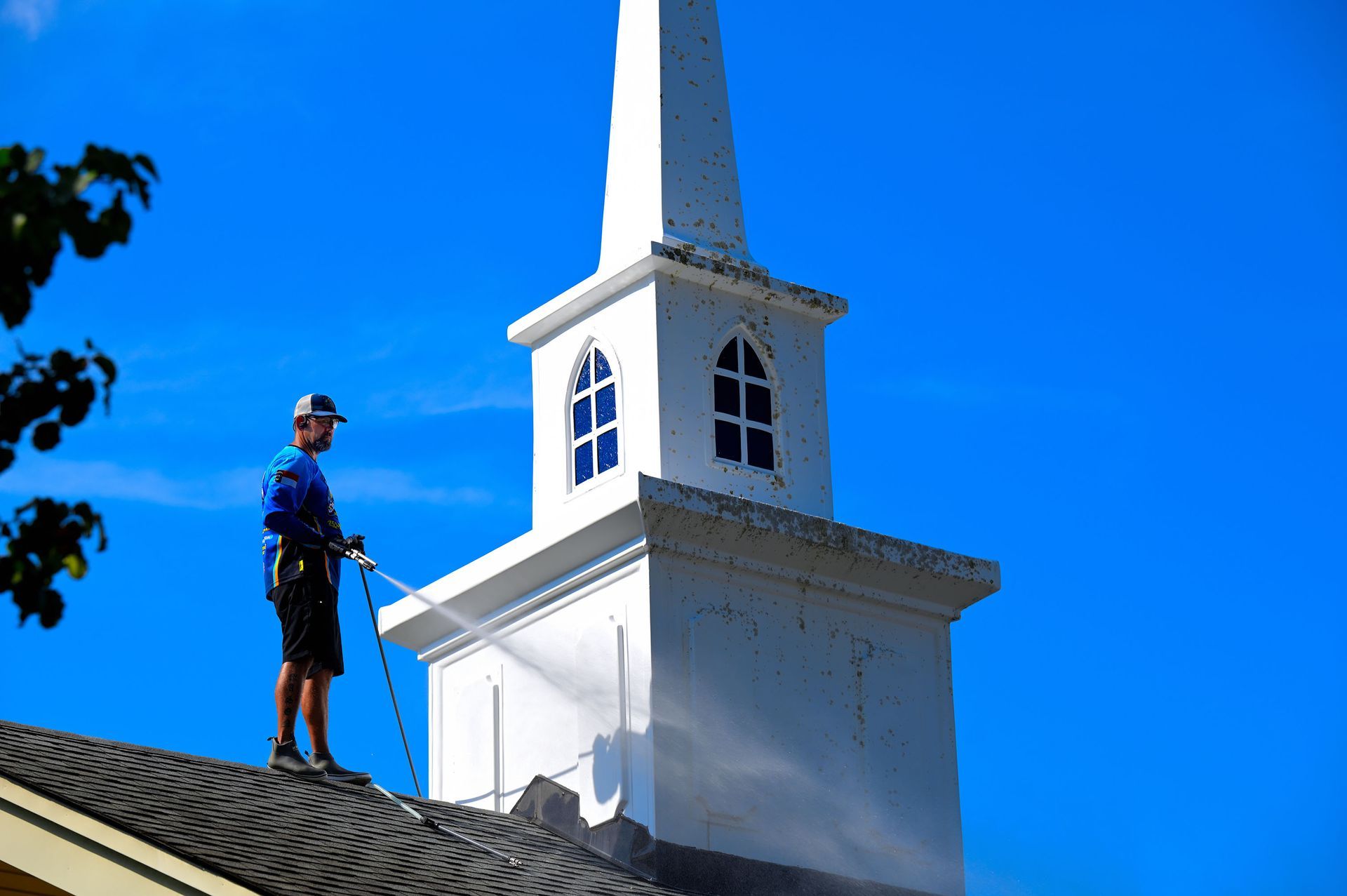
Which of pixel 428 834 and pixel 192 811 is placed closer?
pixel 192 811

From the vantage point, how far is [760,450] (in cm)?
1798

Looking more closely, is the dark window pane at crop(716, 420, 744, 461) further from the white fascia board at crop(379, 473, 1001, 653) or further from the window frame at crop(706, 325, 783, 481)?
the white fascia board at crop(379, 473, 1001, 653)

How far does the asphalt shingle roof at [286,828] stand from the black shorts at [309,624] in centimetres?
80

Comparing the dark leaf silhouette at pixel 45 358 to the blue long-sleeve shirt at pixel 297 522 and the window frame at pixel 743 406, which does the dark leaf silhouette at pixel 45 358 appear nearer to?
the blue long-sleeve shirt at pixel 297 522

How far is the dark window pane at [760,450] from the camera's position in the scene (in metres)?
17.9

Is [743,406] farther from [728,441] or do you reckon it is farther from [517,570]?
[517,570]

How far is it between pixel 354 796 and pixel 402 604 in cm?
379

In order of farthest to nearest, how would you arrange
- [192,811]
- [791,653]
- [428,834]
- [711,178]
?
[711,178] < [791,653] < [428,834] < [192,811]

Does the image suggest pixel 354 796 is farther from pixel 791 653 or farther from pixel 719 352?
pixel 719 352

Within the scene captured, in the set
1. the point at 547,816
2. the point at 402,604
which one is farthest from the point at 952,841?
the point at 402,604

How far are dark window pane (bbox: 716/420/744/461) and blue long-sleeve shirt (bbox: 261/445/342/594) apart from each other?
3.81 metres

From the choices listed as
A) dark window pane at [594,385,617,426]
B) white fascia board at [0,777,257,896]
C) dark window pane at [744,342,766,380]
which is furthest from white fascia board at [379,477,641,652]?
white fascia board at [0,777,257,896]

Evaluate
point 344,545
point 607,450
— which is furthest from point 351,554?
point 607,450

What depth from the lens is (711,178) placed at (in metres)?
19.0
